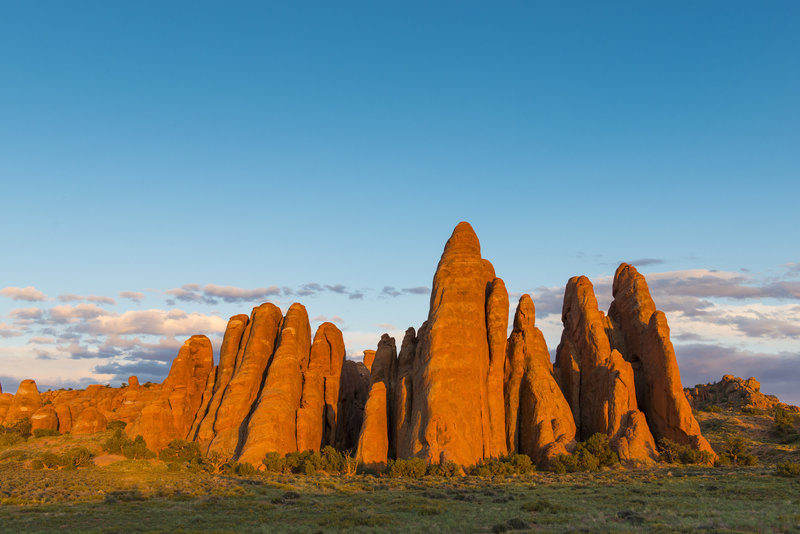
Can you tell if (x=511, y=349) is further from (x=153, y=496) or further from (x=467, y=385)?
(x=153, y=496)

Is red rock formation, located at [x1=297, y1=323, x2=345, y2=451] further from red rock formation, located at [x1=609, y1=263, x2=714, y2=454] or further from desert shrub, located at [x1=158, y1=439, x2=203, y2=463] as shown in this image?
red rock formation, located at [x1=609, y1=263, x2=714, y2=454]

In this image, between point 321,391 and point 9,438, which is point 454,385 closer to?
point 321,391

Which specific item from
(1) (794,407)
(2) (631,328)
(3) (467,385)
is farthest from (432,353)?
(1) (794,407)

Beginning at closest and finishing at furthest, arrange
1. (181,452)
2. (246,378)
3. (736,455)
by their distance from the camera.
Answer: (736,455) < (181,452) < (246,378)

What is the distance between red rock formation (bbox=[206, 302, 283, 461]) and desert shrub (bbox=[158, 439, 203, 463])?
1781 mm

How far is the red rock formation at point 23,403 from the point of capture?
64.6 metres

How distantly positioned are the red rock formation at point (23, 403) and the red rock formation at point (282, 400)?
37279 millimetres

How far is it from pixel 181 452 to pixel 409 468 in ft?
72.4

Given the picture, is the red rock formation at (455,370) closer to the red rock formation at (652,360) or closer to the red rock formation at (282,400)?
the red rock formation at (282,400)

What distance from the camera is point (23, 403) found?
218 ft

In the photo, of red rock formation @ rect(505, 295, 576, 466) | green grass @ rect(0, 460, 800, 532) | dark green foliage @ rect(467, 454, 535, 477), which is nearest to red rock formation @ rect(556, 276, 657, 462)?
red rock formation @ rect(505, 295, 576, 466)

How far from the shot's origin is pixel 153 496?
97.6 ft

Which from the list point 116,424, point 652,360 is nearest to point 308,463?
point 652,360

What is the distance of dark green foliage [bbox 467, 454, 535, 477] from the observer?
3625 cm
